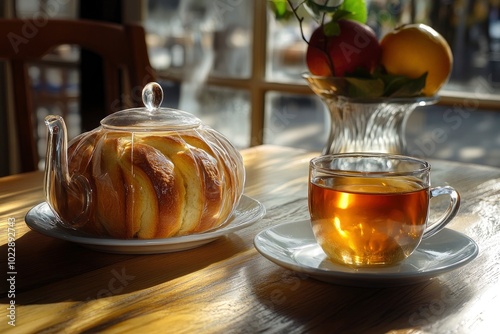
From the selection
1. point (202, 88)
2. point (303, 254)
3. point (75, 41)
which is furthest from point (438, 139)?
point (303, 254)

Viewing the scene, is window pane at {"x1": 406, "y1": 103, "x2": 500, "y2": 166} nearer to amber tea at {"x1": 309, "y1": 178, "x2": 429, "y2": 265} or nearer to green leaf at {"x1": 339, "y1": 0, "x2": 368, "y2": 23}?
green leaf at {"x1": 339, "y1": 0, "x2": 368, "y2": 23}

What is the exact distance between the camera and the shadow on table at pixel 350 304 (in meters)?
0.47

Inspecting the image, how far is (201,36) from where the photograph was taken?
8.63 ft

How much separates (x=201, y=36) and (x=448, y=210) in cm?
213

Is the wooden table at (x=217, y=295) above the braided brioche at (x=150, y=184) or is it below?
below

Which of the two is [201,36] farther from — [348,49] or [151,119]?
[151,119]

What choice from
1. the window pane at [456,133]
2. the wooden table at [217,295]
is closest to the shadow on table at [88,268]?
the wooden table at [217,295]

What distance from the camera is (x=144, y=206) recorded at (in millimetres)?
599

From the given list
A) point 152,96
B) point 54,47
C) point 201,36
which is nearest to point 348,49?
point 152,96

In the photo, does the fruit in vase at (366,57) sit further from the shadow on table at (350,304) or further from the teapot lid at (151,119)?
the shadow on table at (350,304)

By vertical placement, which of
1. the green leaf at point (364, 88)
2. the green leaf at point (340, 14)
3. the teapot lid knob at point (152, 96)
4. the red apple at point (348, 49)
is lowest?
the green leaf at point (364, 88)

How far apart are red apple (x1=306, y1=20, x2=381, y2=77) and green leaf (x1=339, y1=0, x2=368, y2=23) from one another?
0.02 metres

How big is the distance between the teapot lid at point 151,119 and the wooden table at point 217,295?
0.38 feet

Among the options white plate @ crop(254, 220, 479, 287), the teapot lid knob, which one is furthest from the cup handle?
the teapot lid knob
